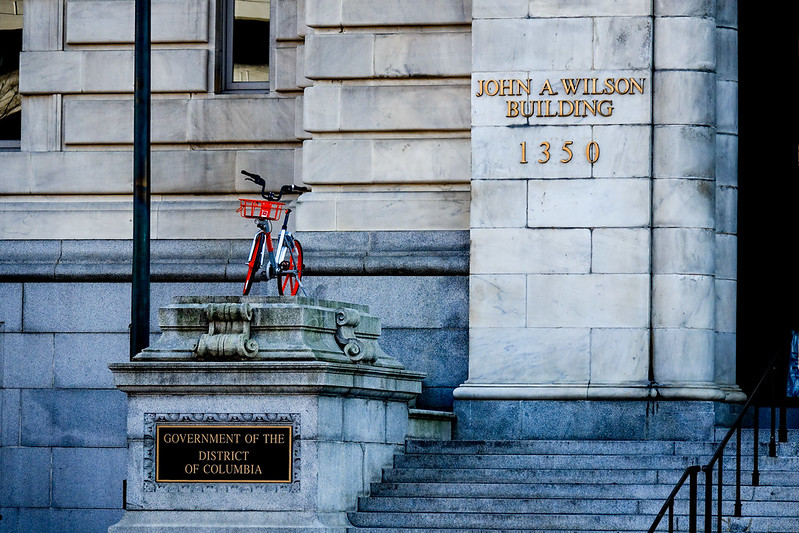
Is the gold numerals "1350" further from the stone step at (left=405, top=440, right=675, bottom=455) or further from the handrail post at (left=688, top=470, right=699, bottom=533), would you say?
the handrail post at (left=688, top=470, right=699, bottom=533)

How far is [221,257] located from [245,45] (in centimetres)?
265

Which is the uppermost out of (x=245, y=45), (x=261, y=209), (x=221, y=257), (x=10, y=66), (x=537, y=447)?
(x=245, y=45)

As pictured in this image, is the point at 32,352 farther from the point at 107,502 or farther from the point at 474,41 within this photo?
the point at 474,41

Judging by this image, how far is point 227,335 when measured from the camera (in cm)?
1382

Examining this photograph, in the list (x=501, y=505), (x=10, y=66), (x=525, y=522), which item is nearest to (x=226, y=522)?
(x=501, y=505)

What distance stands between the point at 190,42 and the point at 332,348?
20.3ft

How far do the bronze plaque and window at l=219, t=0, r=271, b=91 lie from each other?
21.4ft

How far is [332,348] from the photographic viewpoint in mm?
14117

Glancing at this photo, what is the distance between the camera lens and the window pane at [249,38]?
64.1 feet

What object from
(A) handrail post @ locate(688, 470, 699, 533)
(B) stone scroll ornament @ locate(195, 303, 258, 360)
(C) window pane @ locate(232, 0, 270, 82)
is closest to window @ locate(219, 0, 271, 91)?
(C) window pane @ locate(232, 0, 270, 82)

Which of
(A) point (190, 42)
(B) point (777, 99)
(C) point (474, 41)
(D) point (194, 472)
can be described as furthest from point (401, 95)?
(D) point (194, 472)

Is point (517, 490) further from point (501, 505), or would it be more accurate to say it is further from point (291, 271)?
point (291, 271)

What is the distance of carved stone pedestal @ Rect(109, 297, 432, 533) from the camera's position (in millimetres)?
13586

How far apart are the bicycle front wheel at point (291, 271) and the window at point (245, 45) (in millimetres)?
2834
